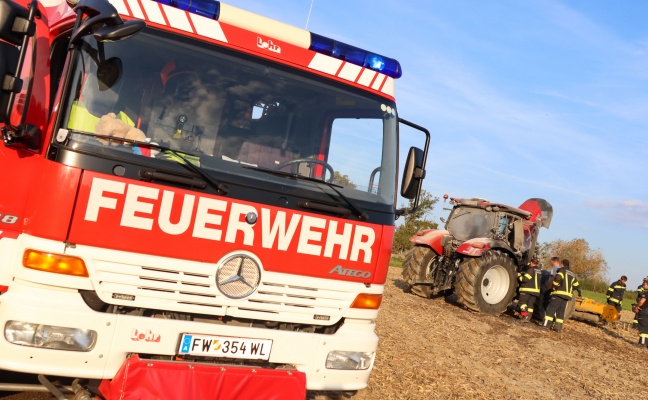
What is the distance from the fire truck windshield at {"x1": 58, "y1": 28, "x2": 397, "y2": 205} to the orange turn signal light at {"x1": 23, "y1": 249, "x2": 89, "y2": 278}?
63cm

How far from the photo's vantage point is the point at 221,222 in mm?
3869

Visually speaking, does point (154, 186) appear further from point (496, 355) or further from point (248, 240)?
point (496, 355)

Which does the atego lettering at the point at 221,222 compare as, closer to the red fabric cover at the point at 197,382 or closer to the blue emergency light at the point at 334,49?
the red fabric cover at the point at 197,382

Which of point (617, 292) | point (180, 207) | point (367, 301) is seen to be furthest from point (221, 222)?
point (617, 292)

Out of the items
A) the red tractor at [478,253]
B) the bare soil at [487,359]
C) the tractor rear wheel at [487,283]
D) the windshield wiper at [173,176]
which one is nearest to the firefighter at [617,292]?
the bare soil at [487,359]

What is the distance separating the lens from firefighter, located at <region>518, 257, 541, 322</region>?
1384 centimetres

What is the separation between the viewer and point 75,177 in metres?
3.49

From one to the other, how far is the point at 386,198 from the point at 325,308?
957mm

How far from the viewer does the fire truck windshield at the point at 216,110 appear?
3.65 metres

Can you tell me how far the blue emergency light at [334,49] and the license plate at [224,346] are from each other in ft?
6.79

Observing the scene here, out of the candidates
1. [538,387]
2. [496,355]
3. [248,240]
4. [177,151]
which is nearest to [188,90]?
[177,151]

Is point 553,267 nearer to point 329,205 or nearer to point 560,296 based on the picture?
point 560,296

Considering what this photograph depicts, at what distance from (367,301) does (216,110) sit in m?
1.75

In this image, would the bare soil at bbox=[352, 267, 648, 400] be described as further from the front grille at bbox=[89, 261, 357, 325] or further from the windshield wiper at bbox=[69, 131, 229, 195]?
the windshield wiper at bbox=[69, 131, 229, 195]
